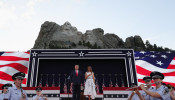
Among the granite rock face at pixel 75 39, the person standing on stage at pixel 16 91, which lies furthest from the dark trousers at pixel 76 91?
the granite rock face at pixel 75 39

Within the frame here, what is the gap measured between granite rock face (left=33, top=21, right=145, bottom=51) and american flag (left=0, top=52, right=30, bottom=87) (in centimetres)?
1983

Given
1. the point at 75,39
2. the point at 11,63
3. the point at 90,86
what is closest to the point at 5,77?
the point at 11,63

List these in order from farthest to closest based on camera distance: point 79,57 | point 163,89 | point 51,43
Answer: point 51,43 → point 79,57 → point 163,89

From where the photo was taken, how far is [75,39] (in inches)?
1331

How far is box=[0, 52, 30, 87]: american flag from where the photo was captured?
10.6 metres

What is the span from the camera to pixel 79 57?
11016 mm

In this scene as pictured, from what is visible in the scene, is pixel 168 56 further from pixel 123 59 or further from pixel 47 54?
pixel 47 54

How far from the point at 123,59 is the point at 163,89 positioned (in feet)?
26.1

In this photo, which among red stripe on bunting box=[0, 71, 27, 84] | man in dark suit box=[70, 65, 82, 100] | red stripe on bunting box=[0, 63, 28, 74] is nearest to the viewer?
man in dark suit box=[70, 65, 82, 100]

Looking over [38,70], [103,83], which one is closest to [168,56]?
[103,83]

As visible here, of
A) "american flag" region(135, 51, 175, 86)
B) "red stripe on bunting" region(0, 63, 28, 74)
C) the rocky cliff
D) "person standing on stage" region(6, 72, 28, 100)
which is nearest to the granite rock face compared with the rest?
the rocky cliff

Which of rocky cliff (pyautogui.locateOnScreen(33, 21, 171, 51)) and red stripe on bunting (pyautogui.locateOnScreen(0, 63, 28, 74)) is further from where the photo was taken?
rocky cliff (pyautogui.locateOnScreen(33, 21, 171, 51))

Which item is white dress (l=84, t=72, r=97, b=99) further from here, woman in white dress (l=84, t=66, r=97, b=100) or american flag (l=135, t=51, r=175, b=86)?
american flag (l=135, t=51, r=175, b=86)

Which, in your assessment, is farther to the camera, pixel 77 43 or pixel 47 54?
pixel 77 43
